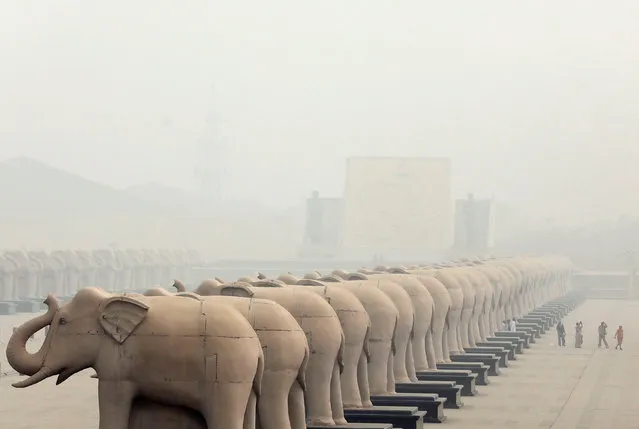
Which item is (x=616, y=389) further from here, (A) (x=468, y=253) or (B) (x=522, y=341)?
(A) (x=468, y=253)

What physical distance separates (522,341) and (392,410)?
1094 inches

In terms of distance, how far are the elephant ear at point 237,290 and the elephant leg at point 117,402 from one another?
14.8ft

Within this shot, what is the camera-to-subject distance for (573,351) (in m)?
58.7

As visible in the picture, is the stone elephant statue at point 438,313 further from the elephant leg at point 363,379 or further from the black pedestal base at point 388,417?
the black pedestal base at point 388,417

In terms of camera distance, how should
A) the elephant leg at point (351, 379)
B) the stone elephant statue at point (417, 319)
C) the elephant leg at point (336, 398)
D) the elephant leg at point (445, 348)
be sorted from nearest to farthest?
1. the elephant leg at point (336, 398)
2. the elephant leg at point (351, 379)
3. the stone elephant statue at point (417, 319)
4. the elephant leg at point (445, 348)

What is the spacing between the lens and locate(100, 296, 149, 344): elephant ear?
74.1ft

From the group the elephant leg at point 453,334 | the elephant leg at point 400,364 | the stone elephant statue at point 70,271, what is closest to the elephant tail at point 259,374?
the elephant leg at point 400,364

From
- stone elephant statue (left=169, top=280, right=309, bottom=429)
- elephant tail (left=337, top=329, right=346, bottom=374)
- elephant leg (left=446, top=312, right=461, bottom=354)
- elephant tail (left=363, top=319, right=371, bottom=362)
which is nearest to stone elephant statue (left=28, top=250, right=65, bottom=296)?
elephant leg (left=446, top=312, right=461, bottom=354)

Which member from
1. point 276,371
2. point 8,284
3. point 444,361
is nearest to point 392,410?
point 276,371

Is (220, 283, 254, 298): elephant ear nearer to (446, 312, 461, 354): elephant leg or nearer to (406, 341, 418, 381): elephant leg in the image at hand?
(406, 341, 418, 381): elephant leg

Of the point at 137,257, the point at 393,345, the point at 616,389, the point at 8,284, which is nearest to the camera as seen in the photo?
the point at 393,345

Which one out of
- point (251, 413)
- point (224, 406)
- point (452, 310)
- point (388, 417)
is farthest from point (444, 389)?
point (224, 406)

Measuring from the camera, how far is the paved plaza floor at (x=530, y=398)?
115 feet

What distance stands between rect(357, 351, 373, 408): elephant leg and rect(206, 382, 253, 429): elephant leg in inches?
345
